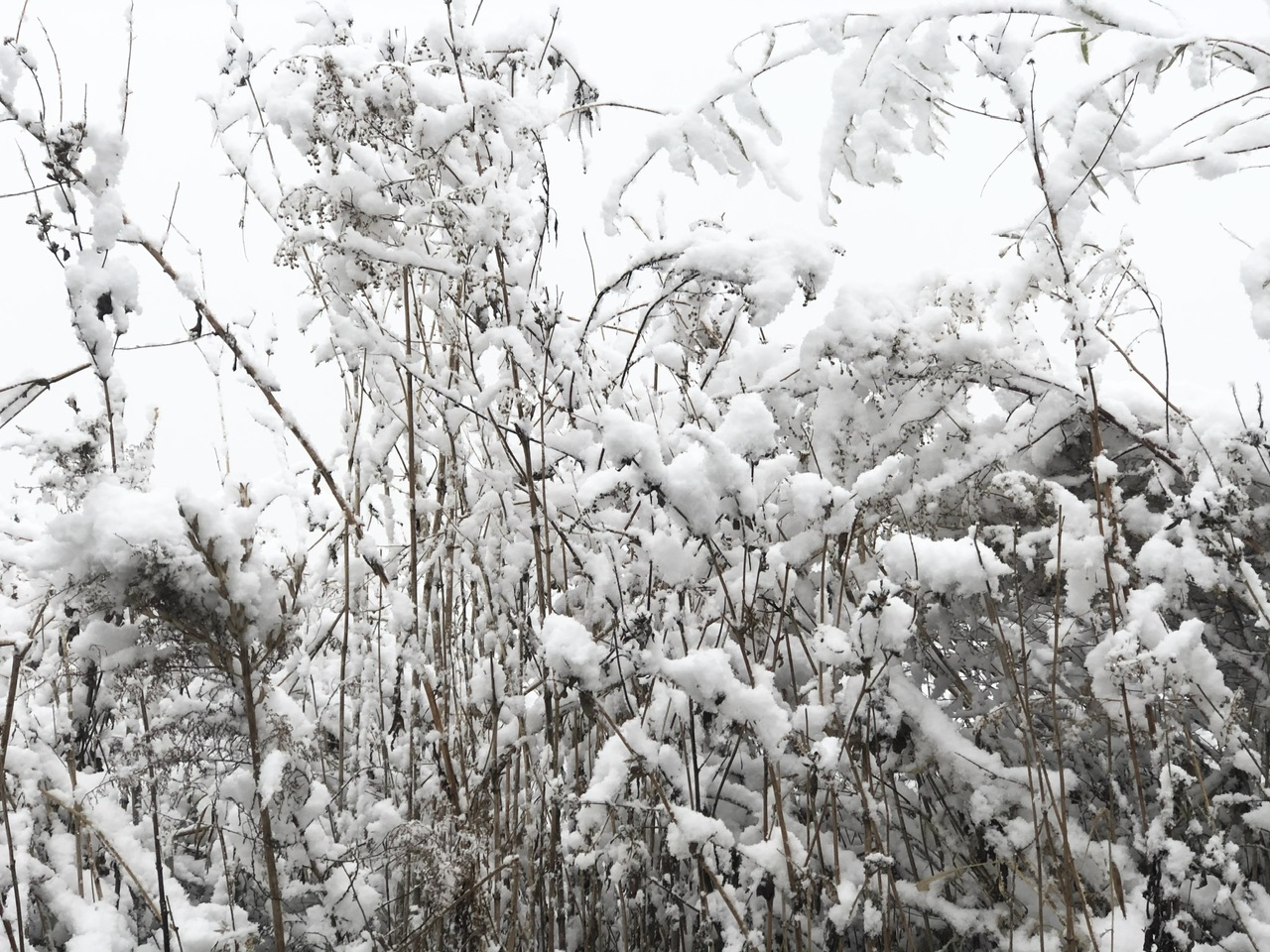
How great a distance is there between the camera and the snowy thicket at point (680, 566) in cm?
131

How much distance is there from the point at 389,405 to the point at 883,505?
3.50 ft

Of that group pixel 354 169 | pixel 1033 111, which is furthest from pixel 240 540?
pixel 1033 111

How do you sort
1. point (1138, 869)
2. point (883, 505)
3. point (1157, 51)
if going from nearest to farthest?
point (1157, 51)
point (1138, 869)
point (883, 505)

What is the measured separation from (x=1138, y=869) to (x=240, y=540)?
1.60m

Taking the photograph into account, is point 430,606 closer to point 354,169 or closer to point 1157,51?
point 354,169

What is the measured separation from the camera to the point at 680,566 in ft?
4.63

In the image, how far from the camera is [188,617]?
1321mm

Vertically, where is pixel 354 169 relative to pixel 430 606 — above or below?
above

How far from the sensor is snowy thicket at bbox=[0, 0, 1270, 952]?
1.31 metres

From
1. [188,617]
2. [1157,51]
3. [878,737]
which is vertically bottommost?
[878,737]

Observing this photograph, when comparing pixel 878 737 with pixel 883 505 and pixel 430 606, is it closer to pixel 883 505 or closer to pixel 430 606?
pixel 883 505

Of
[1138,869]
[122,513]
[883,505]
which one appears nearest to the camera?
[122,513]

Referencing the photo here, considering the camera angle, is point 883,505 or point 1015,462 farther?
point 1015,462

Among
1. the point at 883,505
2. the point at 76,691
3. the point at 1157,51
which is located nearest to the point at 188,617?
the point at 76,691
